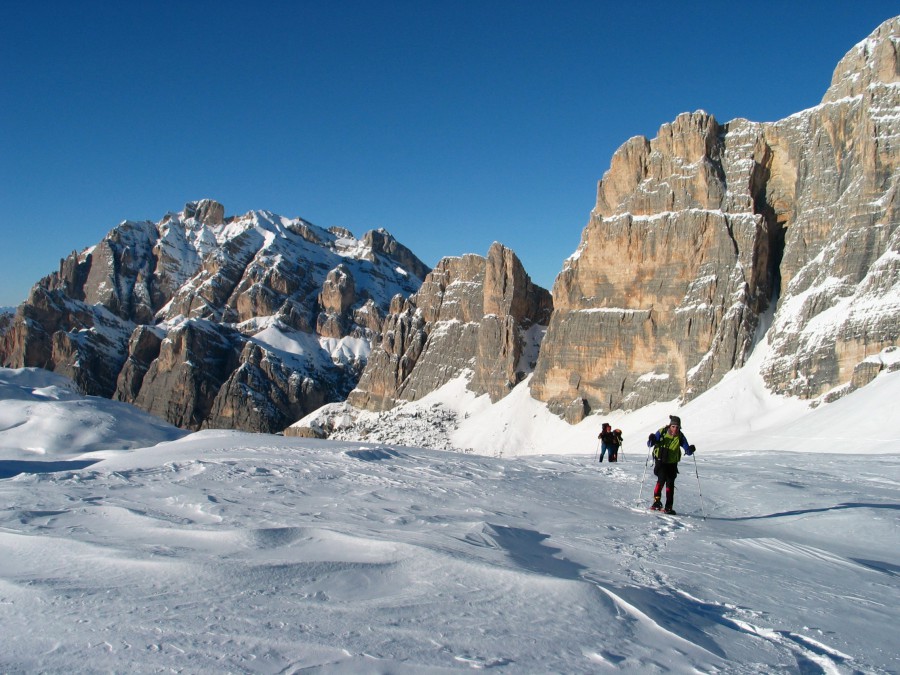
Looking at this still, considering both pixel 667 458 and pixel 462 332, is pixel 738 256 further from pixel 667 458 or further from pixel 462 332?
pixel 667 458

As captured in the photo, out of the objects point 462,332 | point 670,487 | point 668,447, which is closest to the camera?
point 670,487

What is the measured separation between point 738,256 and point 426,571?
215 feet

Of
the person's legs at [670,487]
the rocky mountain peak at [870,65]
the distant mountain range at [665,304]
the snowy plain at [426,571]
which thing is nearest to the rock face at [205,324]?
the distant mountain range at [665,304]

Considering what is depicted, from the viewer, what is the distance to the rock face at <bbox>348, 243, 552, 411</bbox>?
9431 cm

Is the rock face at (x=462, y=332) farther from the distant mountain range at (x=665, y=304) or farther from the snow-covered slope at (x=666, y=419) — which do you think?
the snow-covered slope at (x=666, y=419)

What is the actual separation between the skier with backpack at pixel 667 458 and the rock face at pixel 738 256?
139ft

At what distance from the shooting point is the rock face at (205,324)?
136 m

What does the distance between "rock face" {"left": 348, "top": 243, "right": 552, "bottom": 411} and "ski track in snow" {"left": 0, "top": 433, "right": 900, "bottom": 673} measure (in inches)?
3249

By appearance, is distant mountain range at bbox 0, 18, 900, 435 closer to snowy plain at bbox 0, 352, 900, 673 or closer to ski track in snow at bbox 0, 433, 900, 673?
snowy plain at bbox 0, 352, 900, 673

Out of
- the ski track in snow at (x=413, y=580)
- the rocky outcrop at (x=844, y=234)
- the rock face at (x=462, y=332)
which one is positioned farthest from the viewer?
the rock face at (x=462, y=332)

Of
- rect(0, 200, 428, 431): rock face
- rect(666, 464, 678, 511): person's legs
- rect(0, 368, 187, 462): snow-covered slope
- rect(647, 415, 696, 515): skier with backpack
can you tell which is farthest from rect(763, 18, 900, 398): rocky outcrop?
rect(0, 200, 428, 431): rock face

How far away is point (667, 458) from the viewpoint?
10.5 metres

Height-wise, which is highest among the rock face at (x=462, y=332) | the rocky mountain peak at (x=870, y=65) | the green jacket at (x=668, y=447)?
the rocky mountain peak at (x=870, y=65)

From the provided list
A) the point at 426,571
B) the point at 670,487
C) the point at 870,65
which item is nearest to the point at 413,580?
the point at 426,571
